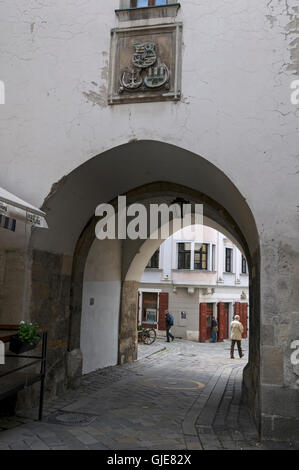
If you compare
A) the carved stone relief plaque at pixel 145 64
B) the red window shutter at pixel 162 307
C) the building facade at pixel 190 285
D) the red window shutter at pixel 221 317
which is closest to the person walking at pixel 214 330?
the building facade at pixel 190 285

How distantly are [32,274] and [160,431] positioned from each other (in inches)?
110

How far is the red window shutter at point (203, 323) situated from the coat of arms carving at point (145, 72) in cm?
1789

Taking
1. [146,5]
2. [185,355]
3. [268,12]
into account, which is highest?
[146,5]

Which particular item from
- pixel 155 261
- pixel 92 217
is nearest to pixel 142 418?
pixel 92 217

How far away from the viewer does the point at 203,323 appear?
22.6 meters

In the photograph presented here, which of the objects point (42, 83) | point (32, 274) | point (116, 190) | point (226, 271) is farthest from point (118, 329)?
point (226, 271)

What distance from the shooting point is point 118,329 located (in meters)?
11.5

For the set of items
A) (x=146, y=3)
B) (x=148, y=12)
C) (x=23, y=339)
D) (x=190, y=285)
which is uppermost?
(x=146, y=3)

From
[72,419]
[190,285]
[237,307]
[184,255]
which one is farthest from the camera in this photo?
[237,307]

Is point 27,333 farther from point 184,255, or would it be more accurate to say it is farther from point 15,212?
point 184,255

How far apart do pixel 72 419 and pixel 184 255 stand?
18.0 metres

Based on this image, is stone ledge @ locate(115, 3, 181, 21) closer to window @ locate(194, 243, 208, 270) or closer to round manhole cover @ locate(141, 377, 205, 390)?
round manhole cover @ locate(141, 377, 205, 390)

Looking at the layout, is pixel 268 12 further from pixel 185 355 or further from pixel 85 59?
pixel 185 355

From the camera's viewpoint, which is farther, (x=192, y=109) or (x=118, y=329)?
(x=118, y=329)
